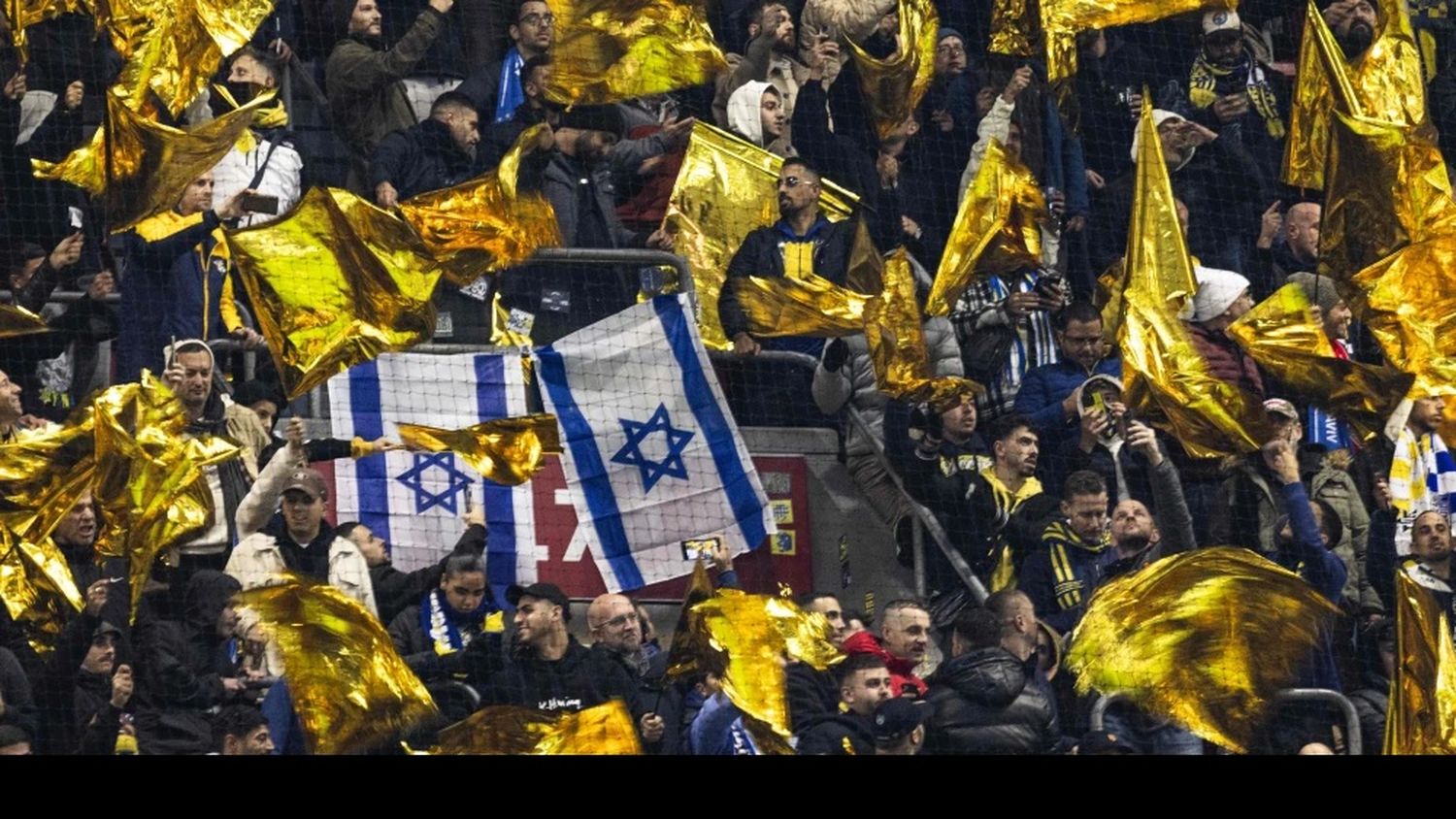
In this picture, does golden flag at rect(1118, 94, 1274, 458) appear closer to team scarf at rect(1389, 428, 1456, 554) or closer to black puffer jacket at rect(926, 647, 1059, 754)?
team scarf at rect(1389, 428, 1456, 554)

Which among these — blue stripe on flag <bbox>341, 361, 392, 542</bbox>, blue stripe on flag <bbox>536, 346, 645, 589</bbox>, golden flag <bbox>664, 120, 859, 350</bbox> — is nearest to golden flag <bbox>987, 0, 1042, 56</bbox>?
golden flag <bbox>664, 120, 859, 350</bbox>

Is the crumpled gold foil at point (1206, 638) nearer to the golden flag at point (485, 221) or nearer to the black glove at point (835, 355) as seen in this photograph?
the black glove at point (835, 355)

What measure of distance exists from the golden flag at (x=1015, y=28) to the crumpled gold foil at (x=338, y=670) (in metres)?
2.79

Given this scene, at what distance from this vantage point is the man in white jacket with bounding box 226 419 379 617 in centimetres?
893

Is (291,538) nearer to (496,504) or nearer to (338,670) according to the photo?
(338,670)

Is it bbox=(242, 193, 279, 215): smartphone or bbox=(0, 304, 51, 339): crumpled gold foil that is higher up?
bbox=(242, 193, 279, 215): smartphone

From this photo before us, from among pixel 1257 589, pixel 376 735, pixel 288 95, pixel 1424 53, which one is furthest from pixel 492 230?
pixel 1424 53

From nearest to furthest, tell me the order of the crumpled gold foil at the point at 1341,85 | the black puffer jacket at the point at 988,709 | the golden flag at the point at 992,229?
1. the black puffer jacket at the point at 988,709
2. the golden flag at the point at 992,229
3. the crumpled gold foil at the point at 1341,85

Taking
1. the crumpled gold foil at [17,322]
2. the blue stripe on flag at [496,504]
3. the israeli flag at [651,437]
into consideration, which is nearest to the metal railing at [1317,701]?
the israeli flag at [651,437]

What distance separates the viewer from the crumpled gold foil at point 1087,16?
1025 cm

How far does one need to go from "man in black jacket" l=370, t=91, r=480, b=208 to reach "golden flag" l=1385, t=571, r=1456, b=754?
10.0ft

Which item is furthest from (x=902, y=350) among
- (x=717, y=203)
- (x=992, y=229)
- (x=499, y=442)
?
(x=499, y=442)
